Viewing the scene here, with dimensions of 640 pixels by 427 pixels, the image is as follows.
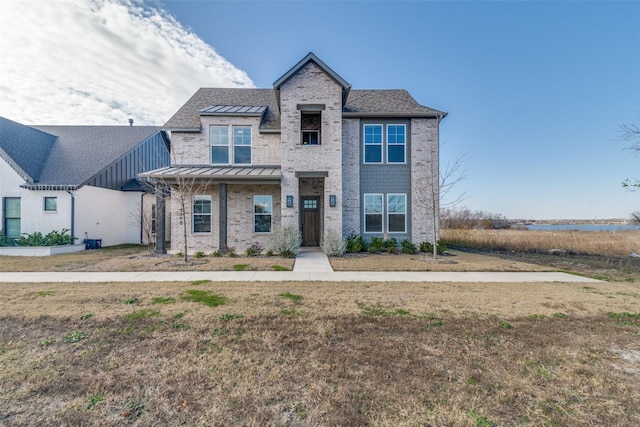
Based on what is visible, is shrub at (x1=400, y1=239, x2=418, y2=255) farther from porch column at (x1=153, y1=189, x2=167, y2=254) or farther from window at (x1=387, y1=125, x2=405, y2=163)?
porch column at (x1=153, y1=189, x2=167, y2=254)

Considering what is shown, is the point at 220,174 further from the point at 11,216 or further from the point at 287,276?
the point at 11,216

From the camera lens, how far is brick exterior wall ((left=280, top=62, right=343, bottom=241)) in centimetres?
1243

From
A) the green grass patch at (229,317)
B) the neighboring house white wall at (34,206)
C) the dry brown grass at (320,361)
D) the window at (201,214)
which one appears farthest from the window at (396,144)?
the neighboring house white wall at (34,206)

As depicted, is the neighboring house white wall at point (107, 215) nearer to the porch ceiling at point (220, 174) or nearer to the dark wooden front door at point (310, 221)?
the porch ceiling at point (220, 174)

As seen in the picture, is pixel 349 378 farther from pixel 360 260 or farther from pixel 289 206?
pixel 289 206

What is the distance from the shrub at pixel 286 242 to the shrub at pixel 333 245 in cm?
132

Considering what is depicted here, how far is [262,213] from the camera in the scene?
13.3 metres

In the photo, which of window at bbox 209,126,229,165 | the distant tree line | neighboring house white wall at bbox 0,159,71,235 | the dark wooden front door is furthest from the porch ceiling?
the distant tree line

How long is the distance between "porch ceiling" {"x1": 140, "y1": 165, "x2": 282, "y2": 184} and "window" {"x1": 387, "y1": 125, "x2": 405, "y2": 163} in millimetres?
5878

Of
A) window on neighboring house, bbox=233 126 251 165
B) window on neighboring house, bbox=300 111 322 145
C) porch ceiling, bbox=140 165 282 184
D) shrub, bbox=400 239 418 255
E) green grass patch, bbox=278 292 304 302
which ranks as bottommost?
green grass patch, bbox=278 292 304 302

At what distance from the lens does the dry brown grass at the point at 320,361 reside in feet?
8.20

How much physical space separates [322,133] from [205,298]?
9238 millimetres

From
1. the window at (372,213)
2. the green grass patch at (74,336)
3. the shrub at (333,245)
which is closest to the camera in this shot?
the green grass patch at (74,336)

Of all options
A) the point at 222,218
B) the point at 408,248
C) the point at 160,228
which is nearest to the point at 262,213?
the point at 222,218
